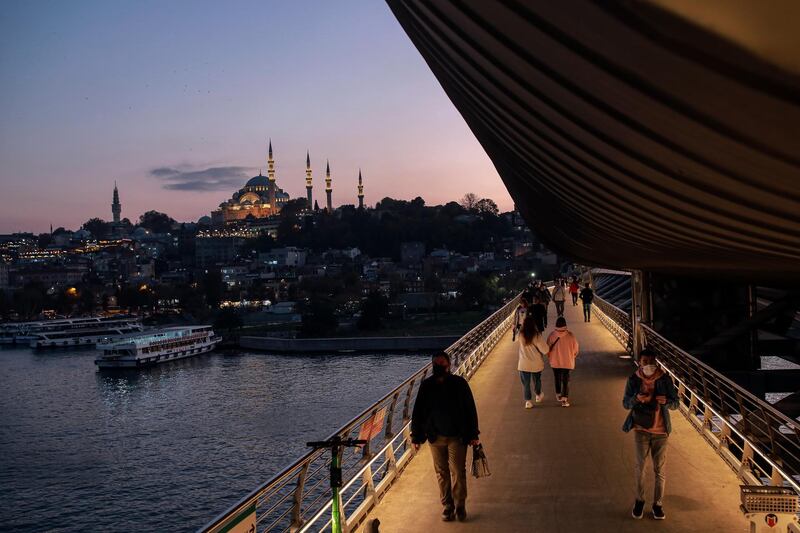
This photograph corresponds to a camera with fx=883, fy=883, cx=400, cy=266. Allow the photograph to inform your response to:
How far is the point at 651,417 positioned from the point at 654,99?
9.87ft

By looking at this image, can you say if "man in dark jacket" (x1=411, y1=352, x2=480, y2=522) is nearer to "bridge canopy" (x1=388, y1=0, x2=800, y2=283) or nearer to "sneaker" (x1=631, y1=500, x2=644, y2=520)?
"sneaker" (x1=631, y1=500, x2=644, y2=520)

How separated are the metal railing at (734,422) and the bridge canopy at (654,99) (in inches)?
49.3

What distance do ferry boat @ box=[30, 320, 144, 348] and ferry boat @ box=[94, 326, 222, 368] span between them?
9.42 metres

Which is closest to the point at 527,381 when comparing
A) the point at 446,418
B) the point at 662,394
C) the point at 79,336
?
the point at 662,394

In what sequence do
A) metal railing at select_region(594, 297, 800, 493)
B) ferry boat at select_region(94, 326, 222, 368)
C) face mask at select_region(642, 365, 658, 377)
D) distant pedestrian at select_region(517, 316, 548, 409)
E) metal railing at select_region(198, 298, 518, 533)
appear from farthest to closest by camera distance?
ferry boat at select_region(94, 326, 222, 368), distant pedestrian at select_region(517, 316, 548, 409), metal railing at select_region(594, 297, 800, 493), face mask at select_region(642, 365, 658, 377), metal railing at select_region(198, 298, 518, 533)

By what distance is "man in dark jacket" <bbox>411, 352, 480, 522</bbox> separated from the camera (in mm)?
5898

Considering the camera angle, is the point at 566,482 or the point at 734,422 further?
the point at 734,422

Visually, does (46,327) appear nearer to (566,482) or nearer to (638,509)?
(566,482)

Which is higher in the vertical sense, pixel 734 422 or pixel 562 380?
pixel 562 380

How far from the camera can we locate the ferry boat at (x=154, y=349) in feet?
237

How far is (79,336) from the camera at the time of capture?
10044 centimetres

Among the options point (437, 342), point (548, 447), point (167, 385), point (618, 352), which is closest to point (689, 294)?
point (618, 352)

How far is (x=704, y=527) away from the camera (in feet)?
19.1

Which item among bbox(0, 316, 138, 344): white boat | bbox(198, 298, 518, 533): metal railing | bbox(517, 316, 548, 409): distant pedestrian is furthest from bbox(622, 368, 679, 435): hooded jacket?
bbox(0, 316, 138, 344): white boat
